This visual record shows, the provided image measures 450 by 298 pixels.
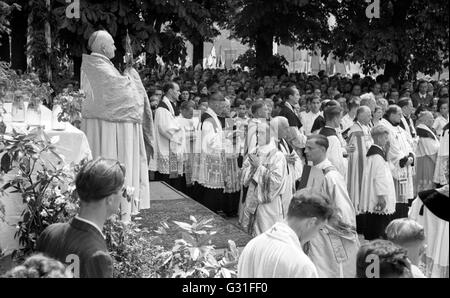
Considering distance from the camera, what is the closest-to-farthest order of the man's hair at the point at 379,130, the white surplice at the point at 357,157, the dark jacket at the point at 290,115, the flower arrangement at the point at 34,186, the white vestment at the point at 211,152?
1. the flower arrangement at the point at 34,186
2. the man's hair at the point at 379,130
3. the white surplice at the point at 357,157
4. the white vestment at the point at 211,152
5. the dark jacket at the point at 290,115

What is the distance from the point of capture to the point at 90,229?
9.39 feet

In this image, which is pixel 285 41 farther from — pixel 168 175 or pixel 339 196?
pixel 339 196

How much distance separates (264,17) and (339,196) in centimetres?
1530

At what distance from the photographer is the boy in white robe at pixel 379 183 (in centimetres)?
820

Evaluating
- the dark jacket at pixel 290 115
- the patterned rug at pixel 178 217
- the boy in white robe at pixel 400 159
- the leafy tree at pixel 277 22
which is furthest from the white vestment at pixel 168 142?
the leafy tree at pixel 277 22

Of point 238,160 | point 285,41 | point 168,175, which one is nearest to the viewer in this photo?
point 238,160

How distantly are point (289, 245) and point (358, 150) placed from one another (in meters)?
5.63

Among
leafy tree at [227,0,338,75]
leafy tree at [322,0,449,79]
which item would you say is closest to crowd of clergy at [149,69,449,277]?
leafy tree at [322,0,449,79]

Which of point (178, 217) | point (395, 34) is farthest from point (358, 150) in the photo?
point (395, 34)

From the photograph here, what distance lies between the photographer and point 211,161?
31.9 feet

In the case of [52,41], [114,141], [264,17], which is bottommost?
[114,141]

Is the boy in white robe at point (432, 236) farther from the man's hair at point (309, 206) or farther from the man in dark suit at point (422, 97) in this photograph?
the man in dark suit at point (422, 97)

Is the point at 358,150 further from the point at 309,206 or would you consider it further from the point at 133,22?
the point at 309,206
